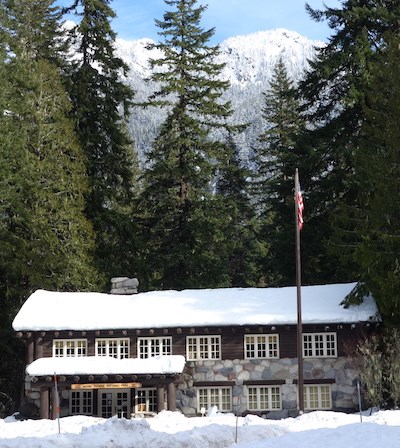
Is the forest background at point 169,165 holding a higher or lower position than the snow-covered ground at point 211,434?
higher

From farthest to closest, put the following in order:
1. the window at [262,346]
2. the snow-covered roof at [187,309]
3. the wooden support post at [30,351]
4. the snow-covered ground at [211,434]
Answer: the wooden support post at [30,351]
the window at [262,346]
the snow-covered roof at [187,309]
the snow-covered ground at [211,434]

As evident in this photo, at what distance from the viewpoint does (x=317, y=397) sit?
83.3 ft

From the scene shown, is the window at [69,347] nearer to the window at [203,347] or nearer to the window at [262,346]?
the window at [203,347]

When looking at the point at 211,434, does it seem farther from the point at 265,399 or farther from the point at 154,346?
the point at 154,346

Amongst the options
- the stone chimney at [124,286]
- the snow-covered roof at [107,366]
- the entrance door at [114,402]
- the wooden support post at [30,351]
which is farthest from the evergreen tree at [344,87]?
the wooden support post at [30,351]

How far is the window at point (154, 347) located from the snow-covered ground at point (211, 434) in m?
4.52

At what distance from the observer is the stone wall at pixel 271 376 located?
2528cm

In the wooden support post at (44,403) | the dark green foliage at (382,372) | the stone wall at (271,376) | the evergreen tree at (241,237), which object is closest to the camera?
the dark green foliage at (382,372)

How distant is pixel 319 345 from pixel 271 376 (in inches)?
84.1

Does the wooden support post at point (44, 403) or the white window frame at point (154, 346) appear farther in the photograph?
the white window frame at point (154, 346)

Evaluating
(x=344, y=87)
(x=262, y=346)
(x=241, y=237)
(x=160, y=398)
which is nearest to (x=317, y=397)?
(x=262, y=346)

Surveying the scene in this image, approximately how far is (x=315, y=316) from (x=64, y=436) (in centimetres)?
1269

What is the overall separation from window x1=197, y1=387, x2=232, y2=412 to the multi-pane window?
30.6 inches

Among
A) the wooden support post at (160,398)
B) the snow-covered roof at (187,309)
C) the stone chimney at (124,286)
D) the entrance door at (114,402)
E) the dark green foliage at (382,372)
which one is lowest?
the entrance door at (114,402)
